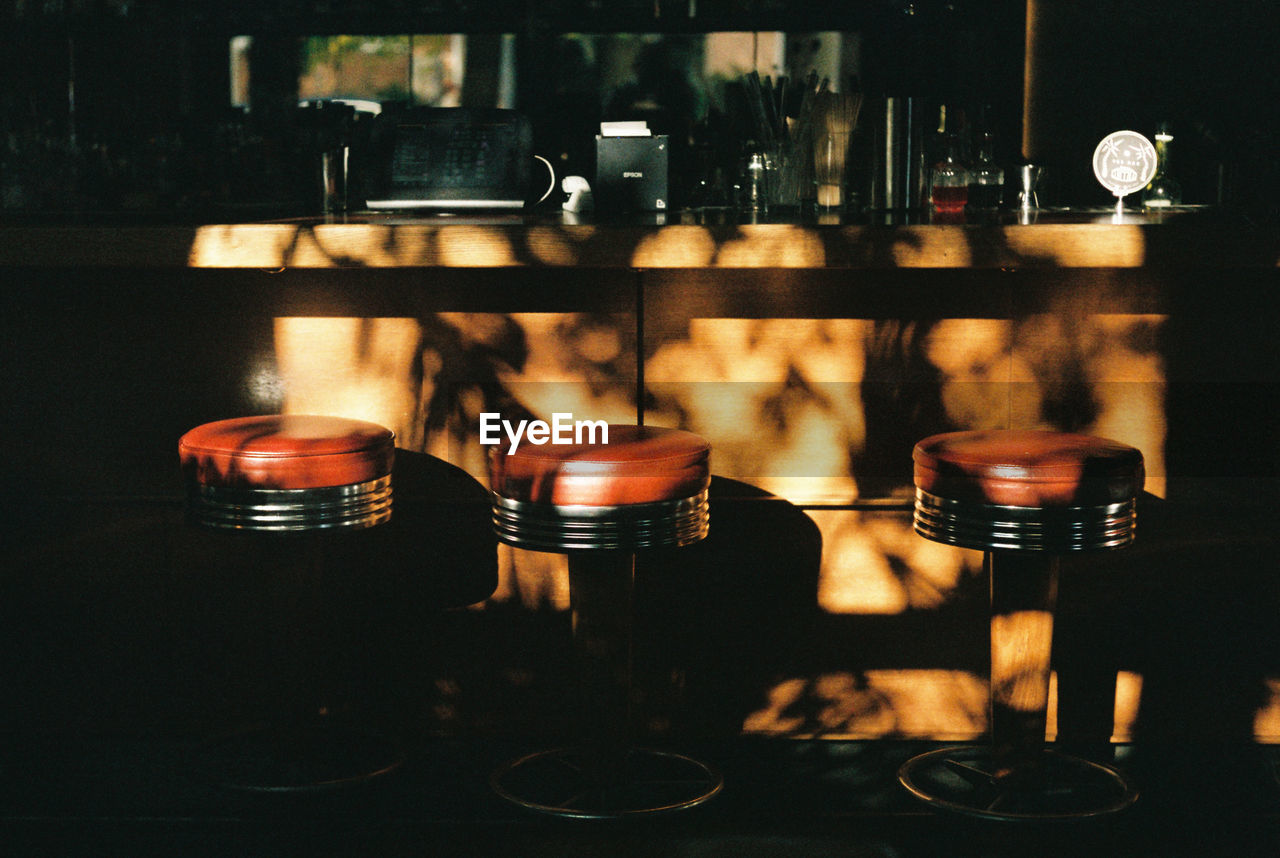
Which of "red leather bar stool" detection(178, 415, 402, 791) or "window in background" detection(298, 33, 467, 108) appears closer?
"red leather bar stool" detection(178, 415, 402, 791)

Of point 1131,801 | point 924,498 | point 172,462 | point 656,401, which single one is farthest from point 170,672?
point 1131,801

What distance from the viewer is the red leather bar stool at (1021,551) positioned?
2.30 meters

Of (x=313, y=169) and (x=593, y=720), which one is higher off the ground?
(x=313, y=169)

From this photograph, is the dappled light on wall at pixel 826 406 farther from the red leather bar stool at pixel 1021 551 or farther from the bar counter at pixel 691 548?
the red leather bar stool at pixel 1021 551

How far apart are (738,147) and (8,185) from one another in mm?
2194

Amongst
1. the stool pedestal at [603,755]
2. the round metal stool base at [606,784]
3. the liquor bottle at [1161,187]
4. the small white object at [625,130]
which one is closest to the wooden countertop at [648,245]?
the small white object at [625,130]

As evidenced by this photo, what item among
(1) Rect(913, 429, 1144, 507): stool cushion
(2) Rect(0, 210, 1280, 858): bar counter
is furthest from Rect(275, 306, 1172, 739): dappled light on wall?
(1) Rect(913, 429, 1144, 507): stool cushion

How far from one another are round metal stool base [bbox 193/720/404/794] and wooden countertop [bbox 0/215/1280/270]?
101 cm

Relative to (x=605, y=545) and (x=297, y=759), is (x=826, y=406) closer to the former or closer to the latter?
(x=605, y=545)

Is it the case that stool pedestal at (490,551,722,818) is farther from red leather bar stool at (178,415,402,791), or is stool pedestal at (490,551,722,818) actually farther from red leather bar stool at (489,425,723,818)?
red leather bar stool at (178,415,402,791)

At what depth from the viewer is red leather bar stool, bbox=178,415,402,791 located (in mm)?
2439

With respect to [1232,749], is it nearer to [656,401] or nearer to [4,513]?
[656,401]

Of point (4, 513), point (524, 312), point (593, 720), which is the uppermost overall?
point (524, 312)

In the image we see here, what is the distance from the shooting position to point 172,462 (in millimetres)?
2969
